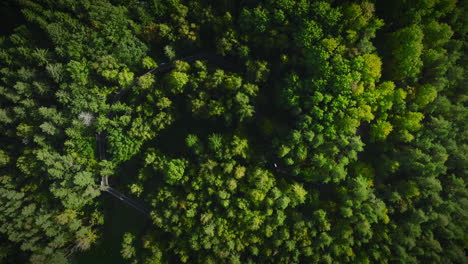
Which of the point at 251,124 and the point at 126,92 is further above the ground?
the point at 251,124

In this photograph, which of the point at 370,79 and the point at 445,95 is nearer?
the point at 370,79

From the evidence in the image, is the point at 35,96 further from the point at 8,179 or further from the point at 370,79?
the point at 370,79

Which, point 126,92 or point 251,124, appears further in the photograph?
point 126,92

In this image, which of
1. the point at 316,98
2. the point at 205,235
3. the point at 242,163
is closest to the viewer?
the point at 316,98

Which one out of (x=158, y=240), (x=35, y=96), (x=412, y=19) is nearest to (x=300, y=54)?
(x=412, y=19)

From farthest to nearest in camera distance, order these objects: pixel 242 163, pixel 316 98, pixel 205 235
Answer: pixel 242 163, pixel 205 235, pixel 316 98

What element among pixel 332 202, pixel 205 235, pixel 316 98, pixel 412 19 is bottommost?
pixel 205 235

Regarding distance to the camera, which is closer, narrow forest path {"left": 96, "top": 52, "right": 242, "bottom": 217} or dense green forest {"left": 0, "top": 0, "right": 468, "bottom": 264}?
dense green forest {"left": 0, "top": 0, "right": 468, "bottom": 264}

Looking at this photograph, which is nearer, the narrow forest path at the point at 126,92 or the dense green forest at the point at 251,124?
the dense green forest at the point at 251,124
